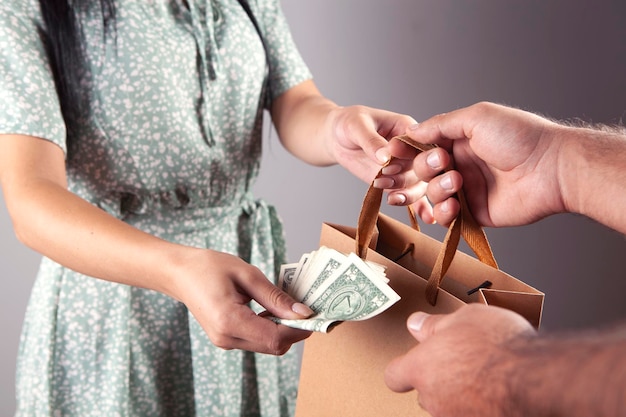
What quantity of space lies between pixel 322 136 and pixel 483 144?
0.39m

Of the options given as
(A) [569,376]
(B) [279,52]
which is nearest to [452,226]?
(A) [569,376]

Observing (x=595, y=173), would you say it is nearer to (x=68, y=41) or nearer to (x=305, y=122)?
(x=305, y=122)

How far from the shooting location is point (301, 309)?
2.62ft

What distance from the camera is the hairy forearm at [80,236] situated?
35.1 inches

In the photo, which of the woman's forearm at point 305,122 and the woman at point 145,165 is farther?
the woman's forearm at point 305,122

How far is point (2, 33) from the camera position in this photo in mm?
1021

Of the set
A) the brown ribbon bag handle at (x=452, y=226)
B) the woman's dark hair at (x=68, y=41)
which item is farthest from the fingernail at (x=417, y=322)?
the woman's dark hair at (x=68, y=41)

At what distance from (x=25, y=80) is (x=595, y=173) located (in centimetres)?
84

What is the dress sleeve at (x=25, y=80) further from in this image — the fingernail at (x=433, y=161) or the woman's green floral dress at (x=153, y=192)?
the fingernail at (x=433, y=161)

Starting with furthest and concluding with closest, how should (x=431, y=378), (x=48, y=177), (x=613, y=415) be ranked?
(x=48, y=177) → (x=431, y=378) → (x=613, y=415)

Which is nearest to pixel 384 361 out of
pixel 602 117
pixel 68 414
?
pixel 68 414

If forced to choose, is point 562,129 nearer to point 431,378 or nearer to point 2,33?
point 431,378

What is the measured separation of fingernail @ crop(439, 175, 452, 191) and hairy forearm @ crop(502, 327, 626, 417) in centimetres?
38

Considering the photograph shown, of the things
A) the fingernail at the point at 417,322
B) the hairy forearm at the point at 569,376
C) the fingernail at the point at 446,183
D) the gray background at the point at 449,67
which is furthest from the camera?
the gray background at the point at 449,67
